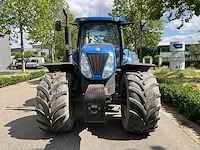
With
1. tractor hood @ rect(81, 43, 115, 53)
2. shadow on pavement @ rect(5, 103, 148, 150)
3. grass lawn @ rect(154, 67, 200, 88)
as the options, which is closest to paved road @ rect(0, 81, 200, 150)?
shadow on pavement @ rect(5, 103, 148, 150)

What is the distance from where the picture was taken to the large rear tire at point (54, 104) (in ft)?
16.6

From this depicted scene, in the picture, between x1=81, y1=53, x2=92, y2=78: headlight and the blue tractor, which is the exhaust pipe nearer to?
the blue tractor

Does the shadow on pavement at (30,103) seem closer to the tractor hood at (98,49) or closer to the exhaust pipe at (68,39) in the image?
the exhaust pipe at (68,39)

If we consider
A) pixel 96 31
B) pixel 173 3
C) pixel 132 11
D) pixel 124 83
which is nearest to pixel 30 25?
pixel 132 11

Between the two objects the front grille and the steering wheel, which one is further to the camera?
the steering wheel

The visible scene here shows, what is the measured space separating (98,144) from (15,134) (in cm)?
188

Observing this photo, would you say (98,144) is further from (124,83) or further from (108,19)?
(108,19)

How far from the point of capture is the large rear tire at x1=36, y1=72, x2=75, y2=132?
5.05 m

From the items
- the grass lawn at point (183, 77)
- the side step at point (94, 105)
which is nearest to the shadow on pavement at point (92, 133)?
the side step at point (94, 105)

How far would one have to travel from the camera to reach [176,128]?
613cm

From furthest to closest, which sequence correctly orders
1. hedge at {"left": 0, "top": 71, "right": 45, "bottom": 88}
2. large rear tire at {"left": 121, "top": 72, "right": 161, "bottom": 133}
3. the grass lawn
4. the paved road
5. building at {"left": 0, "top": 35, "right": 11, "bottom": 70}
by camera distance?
building at {"left": 0, "top": 35, "right": 11, "bottom": 70} < hedge at {"left": 0, "top": 71, "right": 45, "bottom": 88} < the grass lawn < large rear tire at {"left": 121, "top": 72, "right": 161, "bottom": 133} < the paved road

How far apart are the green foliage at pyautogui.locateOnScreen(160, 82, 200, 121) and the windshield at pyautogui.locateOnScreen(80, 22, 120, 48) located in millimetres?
2347

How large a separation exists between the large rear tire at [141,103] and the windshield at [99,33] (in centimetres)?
151

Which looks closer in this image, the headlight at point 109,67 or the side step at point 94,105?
the side step at point 94,105
